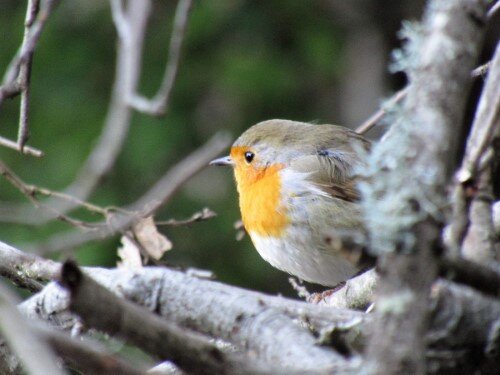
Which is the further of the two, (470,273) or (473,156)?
(473,156)

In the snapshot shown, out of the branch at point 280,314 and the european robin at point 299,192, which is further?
the european robin at point 299,192

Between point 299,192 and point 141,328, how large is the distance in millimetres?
2571

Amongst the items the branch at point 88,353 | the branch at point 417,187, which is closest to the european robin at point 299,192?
the branch at point 417,187

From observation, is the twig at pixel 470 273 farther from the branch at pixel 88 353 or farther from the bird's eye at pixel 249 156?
the bird's eye at pixel 249 156

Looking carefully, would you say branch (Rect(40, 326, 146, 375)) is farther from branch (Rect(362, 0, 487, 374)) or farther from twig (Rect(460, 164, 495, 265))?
twig (Rect(460, 164, 495, 265))

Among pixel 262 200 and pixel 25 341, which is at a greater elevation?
pixel 25 341

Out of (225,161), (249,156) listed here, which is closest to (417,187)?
(249,156)

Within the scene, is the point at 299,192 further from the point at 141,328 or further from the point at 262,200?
the point at 141,328

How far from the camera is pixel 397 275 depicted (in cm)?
117

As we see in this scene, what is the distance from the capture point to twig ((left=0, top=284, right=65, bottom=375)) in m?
1.07

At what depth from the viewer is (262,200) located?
377 cm

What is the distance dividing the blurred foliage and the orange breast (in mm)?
1240

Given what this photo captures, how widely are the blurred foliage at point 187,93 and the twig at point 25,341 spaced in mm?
3851

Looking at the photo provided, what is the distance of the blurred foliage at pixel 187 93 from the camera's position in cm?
521
